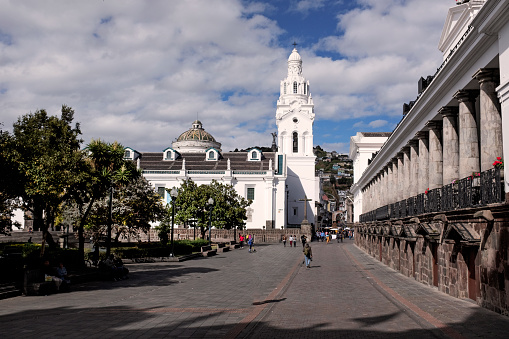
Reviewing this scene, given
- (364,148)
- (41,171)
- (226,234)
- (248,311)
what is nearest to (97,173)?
(41,171)

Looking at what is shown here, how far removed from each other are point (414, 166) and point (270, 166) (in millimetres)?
49570

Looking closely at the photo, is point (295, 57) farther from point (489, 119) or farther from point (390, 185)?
point (489, 119)

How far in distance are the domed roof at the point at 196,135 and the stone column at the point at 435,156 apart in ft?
248

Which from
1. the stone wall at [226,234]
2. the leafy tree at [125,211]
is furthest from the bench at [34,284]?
the stone wall at [226,234]

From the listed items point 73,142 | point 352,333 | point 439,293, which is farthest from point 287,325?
point 73,142

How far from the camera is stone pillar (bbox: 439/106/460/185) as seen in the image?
17.1 meters

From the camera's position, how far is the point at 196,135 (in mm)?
94188

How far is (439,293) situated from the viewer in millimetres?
15570

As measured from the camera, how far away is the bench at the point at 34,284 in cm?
1526

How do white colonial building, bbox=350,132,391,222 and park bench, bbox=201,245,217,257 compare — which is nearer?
park bench, bbox=201,245,217,257

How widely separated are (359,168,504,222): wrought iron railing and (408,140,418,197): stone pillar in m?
1.56

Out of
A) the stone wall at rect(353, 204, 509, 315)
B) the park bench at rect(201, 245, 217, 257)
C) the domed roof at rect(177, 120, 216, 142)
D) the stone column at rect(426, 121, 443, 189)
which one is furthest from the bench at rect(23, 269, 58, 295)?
the domed roof at rect(177, 120, 216, 142)

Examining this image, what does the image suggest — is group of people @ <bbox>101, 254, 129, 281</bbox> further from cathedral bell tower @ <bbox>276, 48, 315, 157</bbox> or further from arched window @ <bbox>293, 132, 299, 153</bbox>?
arched window @ <bbox>293, 132, 299, 153</bbox>

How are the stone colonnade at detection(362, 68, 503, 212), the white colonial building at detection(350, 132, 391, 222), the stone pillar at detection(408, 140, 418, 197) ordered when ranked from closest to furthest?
the stone colonnade at detection(362, 68, 503, 212)
the stone pillar at detection(408, 140, 418, 197)
the white colonial building at detection(350, 132, 391, 222)
